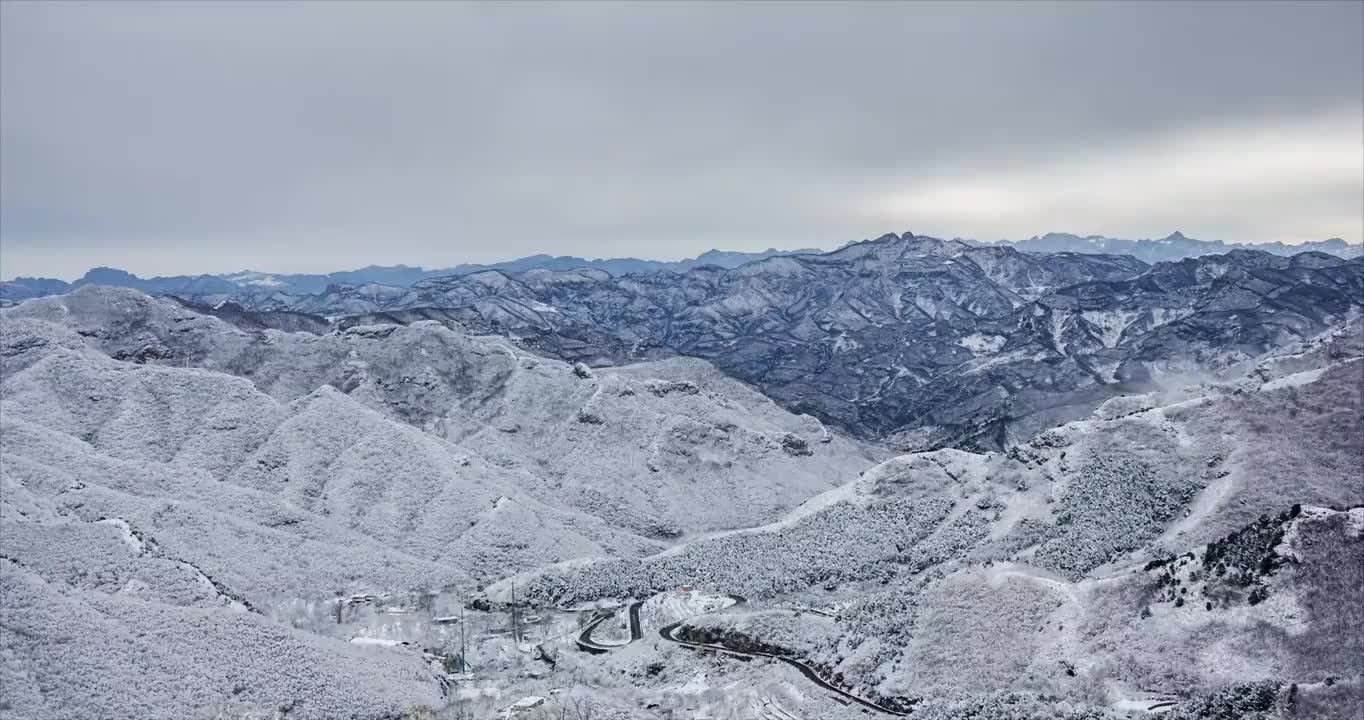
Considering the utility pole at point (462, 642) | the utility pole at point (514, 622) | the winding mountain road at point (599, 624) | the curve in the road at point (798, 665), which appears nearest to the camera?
the curve in the road at point (798, 665)

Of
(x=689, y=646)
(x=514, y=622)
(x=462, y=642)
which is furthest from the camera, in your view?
(x=514, y=622)

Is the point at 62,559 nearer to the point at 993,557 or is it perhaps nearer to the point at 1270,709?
the point at 993,557

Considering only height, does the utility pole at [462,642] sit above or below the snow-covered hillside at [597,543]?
below

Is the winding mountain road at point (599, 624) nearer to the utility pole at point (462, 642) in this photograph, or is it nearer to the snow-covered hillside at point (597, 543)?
the snow-covered hillside at point (597, 543)

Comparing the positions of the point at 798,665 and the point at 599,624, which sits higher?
the point at 798,665

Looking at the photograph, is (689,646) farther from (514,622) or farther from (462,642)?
(462,642)

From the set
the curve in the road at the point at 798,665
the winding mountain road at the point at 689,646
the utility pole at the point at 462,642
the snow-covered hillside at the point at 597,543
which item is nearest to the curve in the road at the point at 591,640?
the winding mountain road at the point at 689,646

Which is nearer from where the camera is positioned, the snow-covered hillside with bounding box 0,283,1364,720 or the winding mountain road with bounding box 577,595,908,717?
the snow-covered hillside with bounding box 0,283,1364,720

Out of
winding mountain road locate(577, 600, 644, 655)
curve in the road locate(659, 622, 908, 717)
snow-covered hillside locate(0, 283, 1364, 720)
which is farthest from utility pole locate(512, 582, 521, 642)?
curve in the road locate(659, 622, 908, 717)

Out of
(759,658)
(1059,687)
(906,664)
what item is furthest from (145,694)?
(1059,687)

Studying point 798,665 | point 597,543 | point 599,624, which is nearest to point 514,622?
point 599,624

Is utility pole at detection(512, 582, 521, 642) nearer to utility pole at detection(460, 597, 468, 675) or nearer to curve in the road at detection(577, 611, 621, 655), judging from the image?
utility pole at detection(460, 597, 468, 675)
